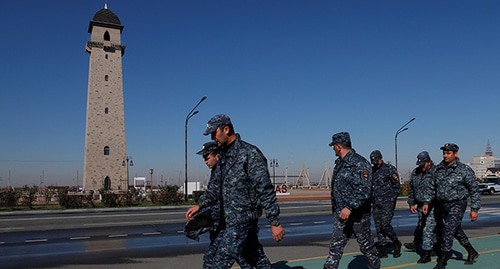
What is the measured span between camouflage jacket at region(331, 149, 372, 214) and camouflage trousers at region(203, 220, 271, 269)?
1416 mm

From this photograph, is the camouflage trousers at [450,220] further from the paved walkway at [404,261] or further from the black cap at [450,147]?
the black cap at [450,147]

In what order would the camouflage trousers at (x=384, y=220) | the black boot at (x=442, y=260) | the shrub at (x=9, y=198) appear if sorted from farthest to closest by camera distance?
the shrub at (x=9, y=198) < the camouflage trousers at (x=384, y=220) < the black boot at (x=442, y=260)

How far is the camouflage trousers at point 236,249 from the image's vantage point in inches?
187

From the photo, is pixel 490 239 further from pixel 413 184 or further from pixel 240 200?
pixel 240 200

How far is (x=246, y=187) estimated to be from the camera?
486cm

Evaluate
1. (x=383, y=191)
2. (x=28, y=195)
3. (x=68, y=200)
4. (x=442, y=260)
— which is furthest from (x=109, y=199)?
(x=442, y=260)

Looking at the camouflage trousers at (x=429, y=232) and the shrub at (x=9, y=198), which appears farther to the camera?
the shrub at (x=9, y=198)

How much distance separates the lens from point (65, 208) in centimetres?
2969

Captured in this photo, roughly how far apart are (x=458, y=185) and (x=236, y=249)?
4.43 m

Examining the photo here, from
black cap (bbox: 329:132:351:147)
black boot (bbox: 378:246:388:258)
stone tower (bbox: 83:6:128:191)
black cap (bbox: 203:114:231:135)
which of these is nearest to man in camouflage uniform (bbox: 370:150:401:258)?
black boot (bbox: 378:246:388:258)

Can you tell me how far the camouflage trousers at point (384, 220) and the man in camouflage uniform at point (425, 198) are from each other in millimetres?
483

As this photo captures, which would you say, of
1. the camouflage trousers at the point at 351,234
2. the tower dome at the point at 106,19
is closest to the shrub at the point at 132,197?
the camouflage trousers at the point at 351,234

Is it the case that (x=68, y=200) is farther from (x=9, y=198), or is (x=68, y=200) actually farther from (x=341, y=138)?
(x=341, y=138)

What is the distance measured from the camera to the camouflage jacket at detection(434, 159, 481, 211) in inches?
291
